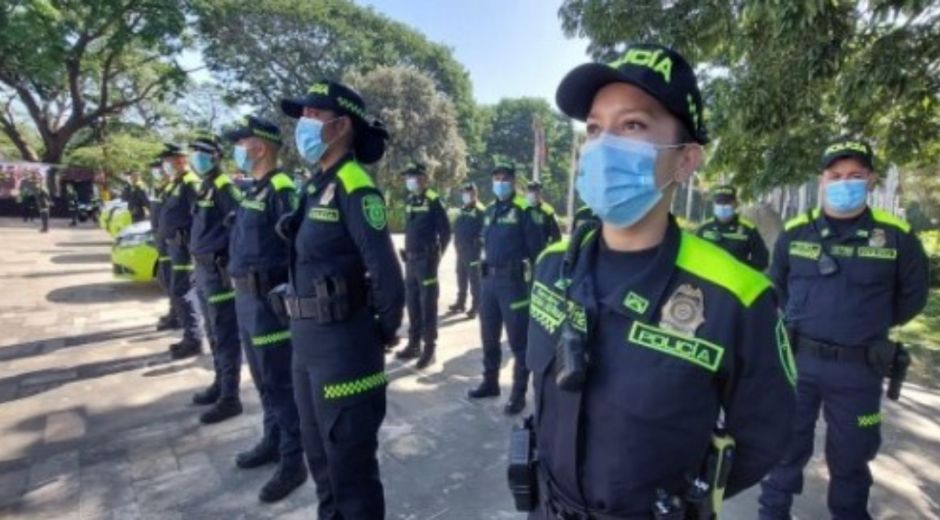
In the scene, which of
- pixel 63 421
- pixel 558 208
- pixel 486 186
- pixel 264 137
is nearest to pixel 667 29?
pixel 264 137

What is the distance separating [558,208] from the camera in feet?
205

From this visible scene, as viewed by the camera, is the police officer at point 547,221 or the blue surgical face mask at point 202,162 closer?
the blue surgical face mask at point 202,162

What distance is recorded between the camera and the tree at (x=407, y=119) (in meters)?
27.7

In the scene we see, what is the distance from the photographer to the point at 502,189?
5.96 m

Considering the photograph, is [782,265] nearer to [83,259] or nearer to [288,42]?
[83,259]

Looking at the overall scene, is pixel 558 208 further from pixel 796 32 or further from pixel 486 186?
pixel 796 32

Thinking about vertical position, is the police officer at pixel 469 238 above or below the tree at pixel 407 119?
below

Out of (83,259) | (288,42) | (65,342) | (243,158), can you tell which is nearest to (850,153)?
(243,158)

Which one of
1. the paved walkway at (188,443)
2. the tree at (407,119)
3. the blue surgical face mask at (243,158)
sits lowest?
the paved walkway at (188,443)

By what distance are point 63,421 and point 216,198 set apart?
211 centimetres

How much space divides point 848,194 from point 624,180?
2.19 meters

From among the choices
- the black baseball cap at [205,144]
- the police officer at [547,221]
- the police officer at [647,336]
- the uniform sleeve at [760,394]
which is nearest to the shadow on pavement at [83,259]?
the black baseball cap at [205,144]

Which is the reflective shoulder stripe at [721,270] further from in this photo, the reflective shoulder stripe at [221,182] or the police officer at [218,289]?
the reflective shoulder stripe at [221,182]

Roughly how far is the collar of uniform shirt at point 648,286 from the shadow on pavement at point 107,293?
364 inches
